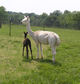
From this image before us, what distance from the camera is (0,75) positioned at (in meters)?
5.43

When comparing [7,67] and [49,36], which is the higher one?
[49,36]

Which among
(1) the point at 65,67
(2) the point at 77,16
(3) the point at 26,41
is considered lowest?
(1) the point at 65,67

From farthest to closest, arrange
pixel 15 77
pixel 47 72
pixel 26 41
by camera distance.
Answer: pixel 26 41 → pixel 47 72 → pixel 15 77

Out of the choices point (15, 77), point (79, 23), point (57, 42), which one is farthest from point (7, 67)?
point (79, 23)

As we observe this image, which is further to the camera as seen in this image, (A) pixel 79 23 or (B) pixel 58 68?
(A) pixel 79 23

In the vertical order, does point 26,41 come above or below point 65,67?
above

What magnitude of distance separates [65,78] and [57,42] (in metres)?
2.33

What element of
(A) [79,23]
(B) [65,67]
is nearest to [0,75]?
(B) [65,67]

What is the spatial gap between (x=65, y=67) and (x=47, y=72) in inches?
48.5

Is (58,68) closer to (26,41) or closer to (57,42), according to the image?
(57,42)

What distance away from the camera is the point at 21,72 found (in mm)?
5883

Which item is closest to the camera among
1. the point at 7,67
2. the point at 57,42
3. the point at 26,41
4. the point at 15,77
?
the point at 15,77

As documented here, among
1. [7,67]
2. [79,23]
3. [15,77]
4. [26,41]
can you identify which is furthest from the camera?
[79,23]

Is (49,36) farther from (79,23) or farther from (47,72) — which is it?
(79,23)
